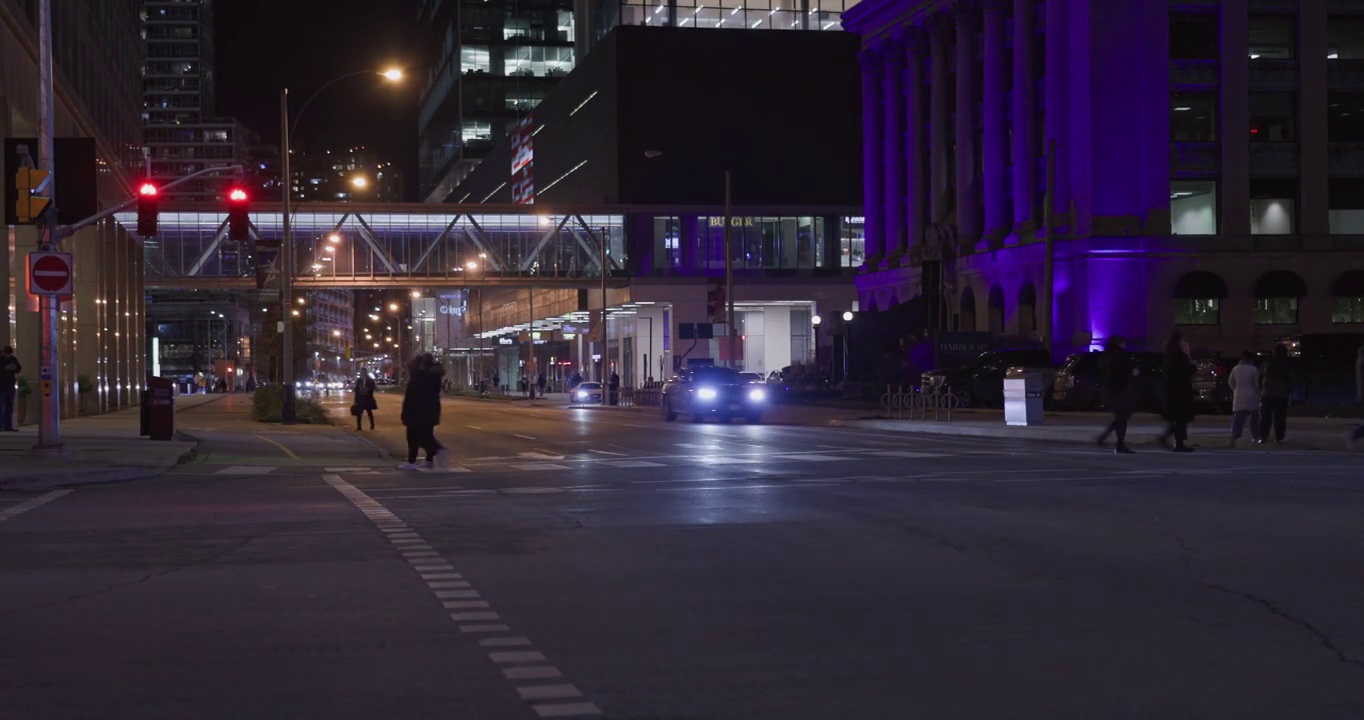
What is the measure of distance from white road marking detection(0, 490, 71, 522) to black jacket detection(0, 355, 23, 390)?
1345 centimetres

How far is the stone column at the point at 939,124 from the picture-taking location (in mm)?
78500

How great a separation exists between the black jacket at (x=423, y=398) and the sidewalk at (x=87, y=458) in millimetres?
4070

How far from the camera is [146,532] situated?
571 inches

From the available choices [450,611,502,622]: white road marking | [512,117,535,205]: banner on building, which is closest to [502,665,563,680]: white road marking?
[450,611,502,622]: white road marking

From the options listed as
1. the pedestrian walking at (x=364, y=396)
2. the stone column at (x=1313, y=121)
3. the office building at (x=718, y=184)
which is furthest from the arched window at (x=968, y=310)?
the pedestrian walking at (x=364, y=396)

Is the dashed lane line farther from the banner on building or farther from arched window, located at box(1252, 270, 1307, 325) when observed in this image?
the banner on building

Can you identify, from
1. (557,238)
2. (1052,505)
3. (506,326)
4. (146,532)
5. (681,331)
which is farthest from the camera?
(506,326)

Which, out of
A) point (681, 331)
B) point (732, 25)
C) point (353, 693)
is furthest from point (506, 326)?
point (353, 693)

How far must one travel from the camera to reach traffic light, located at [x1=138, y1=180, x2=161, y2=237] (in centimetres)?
2875

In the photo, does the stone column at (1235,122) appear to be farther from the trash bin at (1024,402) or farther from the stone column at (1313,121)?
the trash bin at (1024,402)

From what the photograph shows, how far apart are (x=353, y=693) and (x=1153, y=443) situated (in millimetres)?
23892

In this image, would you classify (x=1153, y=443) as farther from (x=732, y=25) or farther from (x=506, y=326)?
(x=506, y=326)

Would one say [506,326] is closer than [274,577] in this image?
No

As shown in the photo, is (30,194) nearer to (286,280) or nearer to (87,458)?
(87,458)
